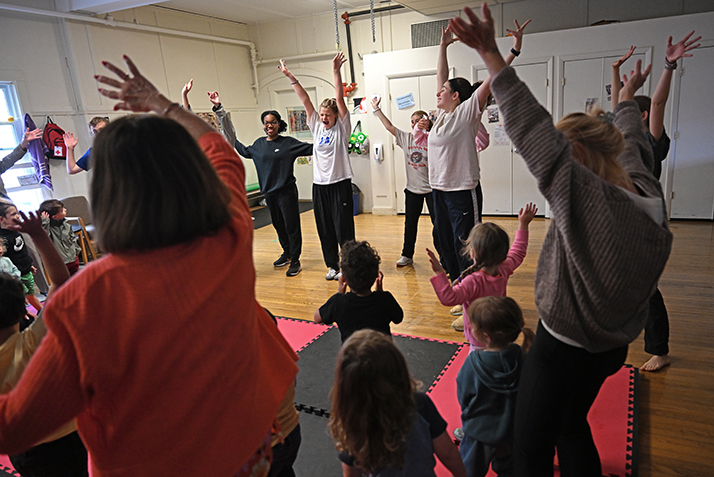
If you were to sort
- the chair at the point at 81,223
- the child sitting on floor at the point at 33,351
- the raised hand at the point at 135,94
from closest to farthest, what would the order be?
the raised hand at the point at 135,94 < the child sitting on floor at the point at 33,351 < the chair at the point at 81,223

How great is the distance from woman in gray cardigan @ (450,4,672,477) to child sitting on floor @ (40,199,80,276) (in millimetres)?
4010

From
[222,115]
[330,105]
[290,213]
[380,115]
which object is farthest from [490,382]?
[290,213]

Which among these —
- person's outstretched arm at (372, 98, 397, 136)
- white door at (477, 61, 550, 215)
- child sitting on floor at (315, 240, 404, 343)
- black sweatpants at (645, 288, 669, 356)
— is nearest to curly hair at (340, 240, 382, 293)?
child sitting on floor at (315, 240, 404, 343)

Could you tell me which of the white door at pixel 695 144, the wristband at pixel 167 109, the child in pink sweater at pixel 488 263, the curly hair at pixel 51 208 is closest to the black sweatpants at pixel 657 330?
the child in pink sweater at pixel 488 263

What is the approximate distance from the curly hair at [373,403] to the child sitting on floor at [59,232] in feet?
12.1

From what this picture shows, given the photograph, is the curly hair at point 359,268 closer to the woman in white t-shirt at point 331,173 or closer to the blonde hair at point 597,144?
the blonde hair at point 597,144

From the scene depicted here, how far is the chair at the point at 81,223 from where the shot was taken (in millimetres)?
5105

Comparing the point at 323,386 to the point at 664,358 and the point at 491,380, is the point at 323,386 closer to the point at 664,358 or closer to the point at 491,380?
the point at 491,380

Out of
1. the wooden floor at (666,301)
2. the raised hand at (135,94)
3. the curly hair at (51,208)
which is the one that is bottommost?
the wooden floor at (666,301)

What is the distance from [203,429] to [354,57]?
7.74m

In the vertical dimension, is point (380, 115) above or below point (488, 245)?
above

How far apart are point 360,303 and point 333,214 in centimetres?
254

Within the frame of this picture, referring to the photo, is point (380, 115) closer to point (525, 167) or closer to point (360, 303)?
point (360, 303)

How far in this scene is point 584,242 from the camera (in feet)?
3.99
